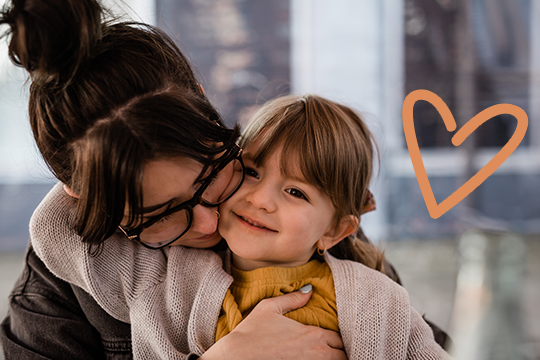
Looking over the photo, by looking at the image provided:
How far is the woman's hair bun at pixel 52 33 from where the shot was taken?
2.16 feet

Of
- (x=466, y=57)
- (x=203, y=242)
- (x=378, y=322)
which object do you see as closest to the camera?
(x=378, y=322)

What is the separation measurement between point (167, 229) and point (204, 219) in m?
0.09

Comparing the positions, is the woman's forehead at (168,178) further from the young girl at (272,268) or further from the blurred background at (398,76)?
the blurred background at (398,76)

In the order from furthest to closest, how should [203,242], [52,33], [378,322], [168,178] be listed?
[203,242]
[378,322]
[168,178]
[52,33]

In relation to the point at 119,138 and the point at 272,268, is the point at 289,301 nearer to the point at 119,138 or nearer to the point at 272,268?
the point at 272,268

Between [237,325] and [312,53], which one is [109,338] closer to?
[237,325]

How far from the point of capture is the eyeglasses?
833 mm

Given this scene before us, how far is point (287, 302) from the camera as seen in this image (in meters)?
0.95

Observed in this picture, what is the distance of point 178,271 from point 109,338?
0.23 meters

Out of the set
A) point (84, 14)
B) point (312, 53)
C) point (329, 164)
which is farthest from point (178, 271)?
point (312, 53)

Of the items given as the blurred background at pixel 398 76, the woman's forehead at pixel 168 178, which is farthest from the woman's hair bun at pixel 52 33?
the blurred background at pixel 398 76

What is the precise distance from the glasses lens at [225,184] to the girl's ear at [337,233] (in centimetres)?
27

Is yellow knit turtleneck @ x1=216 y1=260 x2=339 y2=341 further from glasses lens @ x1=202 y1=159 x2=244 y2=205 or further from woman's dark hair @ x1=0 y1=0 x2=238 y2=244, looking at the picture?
woman's dark hair @ x1=0 y1=0 x2=238 y2=244

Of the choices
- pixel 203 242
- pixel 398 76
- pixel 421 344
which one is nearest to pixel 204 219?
pixel 203 242
